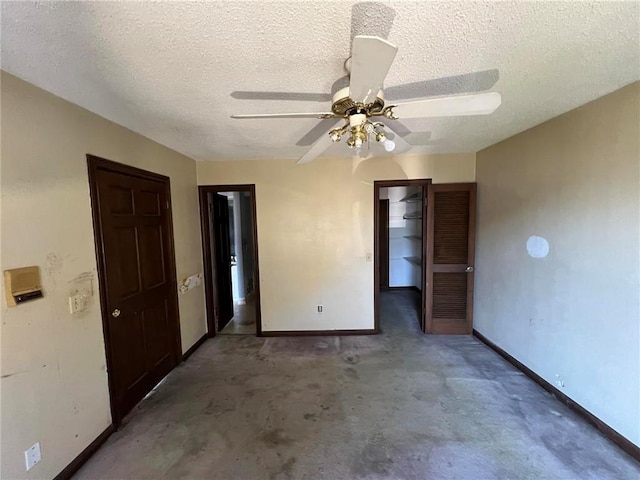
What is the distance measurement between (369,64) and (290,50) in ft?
1.70

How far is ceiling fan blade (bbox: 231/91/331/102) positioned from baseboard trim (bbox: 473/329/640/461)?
2972mm

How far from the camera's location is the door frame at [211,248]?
11.9ft

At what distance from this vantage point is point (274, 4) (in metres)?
1.04

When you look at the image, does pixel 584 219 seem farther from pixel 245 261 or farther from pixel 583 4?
pixel 245 261

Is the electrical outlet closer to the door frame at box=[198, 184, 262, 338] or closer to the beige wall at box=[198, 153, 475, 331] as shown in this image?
the door frame at box=[198, 184, 262, 338]

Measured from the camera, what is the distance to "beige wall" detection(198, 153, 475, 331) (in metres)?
3.57

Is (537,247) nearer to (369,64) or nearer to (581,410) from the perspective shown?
(581,410)

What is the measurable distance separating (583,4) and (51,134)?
2.75 m

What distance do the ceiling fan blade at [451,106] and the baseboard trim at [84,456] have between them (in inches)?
114

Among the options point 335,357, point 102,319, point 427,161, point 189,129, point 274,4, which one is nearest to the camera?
point 274,4

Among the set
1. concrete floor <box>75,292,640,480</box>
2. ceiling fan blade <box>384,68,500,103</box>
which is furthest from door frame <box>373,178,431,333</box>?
ceiling fan blade <box>384,68,500,103</box>

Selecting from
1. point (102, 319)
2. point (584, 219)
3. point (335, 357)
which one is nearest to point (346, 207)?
point (335, 357)

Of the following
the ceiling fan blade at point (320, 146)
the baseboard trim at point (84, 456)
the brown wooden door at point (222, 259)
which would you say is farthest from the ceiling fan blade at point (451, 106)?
the brown wooden door at point (222, 259)

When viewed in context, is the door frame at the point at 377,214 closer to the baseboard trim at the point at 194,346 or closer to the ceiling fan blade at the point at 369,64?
the baseboard trim at the point at 194,346
